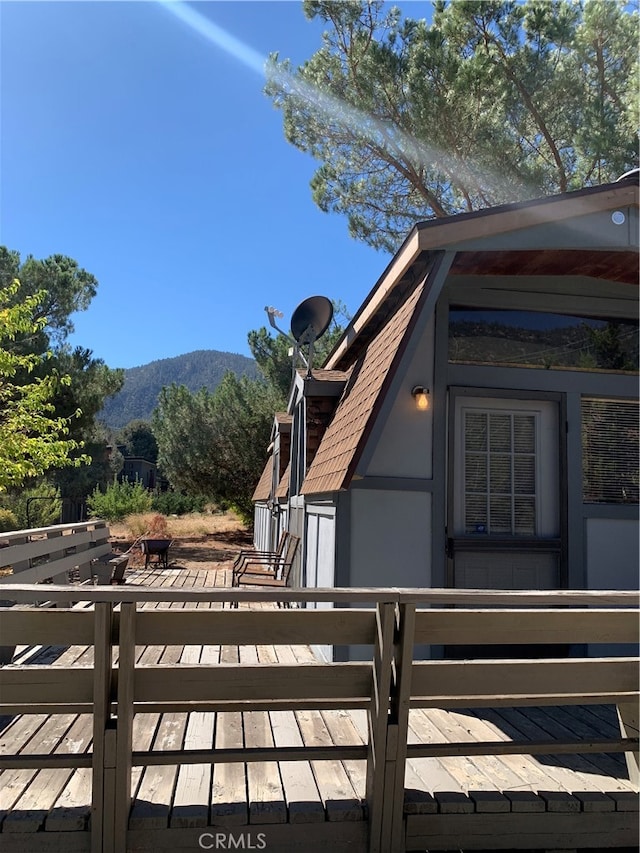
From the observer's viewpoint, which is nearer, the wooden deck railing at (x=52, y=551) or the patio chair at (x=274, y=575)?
the wooden deck railing at (x=52, y=551)

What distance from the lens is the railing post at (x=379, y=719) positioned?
2174 mm

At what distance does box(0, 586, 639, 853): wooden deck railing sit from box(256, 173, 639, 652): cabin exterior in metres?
1.88

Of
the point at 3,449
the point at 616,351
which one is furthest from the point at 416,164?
the point at 3,449

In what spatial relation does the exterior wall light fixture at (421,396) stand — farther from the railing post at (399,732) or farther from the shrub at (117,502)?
the shrub at (117,502)

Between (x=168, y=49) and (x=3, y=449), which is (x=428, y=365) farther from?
(x=168, y=49)

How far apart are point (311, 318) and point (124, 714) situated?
5.50 metres

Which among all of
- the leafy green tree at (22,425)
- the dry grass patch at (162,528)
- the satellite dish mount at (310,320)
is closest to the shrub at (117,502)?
the dry grass patch at (162,528)

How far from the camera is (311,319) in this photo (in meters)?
6.92

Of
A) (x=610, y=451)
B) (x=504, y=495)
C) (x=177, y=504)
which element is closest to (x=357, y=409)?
(x=504, y=495)

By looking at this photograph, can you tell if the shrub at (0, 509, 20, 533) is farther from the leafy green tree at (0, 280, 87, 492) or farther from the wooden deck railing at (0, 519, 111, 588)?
the leafy green tree at (0, 280, 87, 492)

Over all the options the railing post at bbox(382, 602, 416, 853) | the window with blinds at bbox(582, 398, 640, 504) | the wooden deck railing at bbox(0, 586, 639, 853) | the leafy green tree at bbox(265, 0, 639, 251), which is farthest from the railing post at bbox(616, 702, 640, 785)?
the leafy green tree at bbox(265, 0, 639, 251)

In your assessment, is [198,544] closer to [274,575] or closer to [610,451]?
[274,575]

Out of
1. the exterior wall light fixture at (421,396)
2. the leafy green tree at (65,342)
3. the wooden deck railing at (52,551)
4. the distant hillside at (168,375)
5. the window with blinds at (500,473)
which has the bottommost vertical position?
the wooden deck railing at (52,551)

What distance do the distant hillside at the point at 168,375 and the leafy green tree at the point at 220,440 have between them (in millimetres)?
103363
